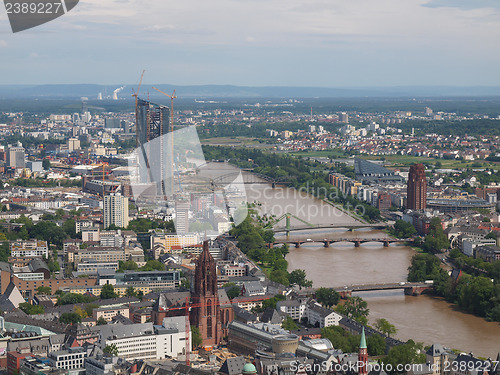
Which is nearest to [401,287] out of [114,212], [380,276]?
[380,276]

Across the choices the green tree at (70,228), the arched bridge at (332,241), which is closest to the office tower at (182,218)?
the arched bridge at (332,241)

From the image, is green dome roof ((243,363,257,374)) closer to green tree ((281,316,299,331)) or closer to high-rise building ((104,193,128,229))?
green tree ((281,316,299,331))

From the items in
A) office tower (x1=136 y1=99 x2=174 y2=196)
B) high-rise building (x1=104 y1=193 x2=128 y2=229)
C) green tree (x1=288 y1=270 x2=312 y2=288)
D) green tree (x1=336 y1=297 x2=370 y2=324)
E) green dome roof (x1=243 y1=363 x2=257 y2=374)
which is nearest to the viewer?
green dome roof (x1=243 y1=363 x2=257 y2=374)

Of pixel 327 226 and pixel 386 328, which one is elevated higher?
pixel 386 328

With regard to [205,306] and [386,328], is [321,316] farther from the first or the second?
[205,306]

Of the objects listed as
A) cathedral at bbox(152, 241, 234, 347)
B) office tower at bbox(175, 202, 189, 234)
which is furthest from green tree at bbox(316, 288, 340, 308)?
office tower at bbox(175, 202, 189, 234)

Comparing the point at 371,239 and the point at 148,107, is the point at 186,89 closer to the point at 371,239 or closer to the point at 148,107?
the point at 148,107

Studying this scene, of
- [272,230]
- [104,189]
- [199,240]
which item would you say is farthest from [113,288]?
[104,189]

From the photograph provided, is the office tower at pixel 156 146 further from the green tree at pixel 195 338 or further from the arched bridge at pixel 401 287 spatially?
the green tree at pixel 195 338
